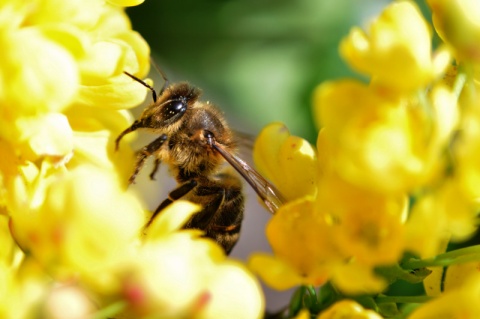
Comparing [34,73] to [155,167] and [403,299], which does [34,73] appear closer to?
[403,299]

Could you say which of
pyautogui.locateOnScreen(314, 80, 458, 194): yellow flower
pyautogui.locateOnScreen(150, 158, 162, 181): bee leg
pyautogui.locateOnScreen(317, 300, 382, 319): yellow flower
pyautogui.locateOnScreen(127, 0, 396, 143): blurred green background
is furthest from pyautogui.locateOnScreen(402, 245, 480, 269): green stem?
pyautogui.locateOnScreen(127, 0, 396, 143): blurred green background

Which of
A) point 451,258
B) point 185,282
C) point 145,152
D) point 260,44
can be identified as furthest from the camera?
point 260,44

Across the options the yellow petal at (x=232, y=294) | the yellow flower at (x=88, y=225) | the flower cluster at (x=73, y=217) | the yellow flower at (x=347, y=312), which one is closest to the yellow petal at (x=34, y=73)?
the flower cluster at (x=73, y=217)

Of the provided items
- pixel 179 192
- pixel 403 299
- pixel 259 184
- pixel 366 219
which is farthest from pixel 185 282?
pixel 179 192

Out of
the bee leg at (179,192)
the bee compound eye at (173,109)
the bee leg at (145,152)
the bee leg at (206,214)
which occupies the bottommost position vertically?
the bee leg at (206,214)

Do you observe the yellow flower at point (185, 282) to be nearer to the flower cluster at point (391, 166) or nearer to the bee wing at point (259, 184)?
the flower cluster at point (391, 166)

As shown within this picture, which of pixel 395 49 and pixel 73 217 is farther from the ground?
pixel 395 49

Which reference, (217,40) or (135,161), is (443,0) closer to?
(135,161)
